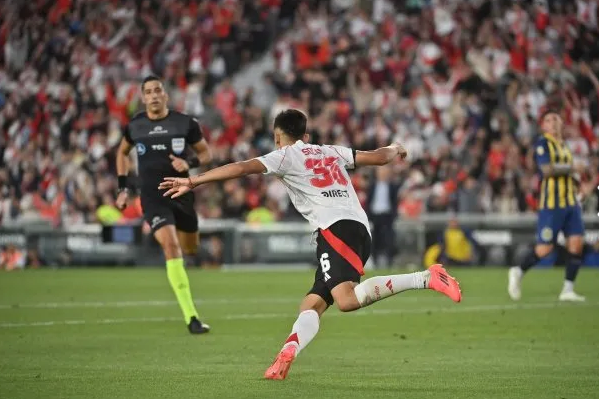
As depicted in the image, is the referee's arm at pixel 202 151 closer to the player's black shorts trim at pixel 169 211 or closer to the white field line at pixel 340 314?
the player's black shorts trim at pixel 169 211

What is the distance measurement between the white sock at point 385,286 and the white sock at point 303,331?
36 centimetres

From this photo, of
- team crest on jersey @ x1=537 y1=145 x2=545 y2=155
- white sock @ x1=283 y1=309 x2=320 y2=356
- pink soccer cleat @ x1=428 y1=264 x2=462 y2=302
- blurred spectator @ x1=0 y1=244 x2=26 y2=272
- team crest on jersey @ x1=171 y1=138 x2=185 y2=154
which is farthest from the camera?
blurred spectator @ x1=0 y1=244 x2=26 y2=272

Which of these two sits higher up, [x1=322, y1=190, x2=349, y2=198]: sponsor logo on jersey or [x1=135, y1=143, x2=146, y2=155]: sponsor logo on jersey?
[x1=135, y1=143, x2=146, y2=155]: sponsor logo on jersey

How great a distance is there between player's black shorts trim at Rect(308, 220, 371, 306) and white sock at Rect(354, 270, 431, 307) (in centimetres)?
11

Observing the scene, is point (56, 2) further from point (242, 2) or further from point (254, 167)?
point (254, 167)

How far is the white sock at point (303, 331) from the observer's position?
8531mm

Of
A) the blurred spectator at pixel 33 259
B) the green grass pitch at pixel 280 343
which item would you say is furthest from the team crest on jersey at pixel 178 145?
the blurred spectator at pixel 33 259

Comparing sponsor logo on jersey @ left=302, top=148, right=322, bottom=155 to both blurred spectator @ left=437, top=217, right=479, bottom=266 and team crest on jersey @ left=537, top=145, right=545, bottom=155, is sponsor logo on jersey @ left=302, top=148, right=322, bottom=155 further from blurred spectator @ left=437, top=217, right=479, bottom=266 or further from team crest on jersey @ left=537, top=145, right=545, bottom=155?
blurred spectator @ left=437, top=217, right=479, bottom=266

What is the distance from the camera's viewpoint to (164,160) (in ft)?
42.3

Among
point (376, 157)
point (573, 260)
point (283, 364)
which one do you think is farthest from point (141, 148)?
point (573, 260)

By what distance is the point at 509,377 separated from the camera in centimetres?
867

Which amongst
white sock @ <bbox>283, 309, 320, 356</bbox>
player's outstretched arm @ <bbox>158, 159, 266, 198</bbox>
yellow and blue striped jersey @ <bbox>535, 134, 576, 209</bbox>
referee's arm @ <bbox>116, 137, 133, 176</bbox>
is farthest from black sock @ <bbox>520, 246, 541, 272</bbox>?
player's outstretched arm @ <bbox>158, 159, 266, 198</bbox>

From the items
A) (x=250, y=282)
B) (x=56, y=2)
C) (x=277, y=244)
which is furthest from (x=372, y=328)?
(x=56, y=2)

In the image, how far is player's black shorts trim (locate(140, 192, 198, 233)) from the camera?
12.7 metres
